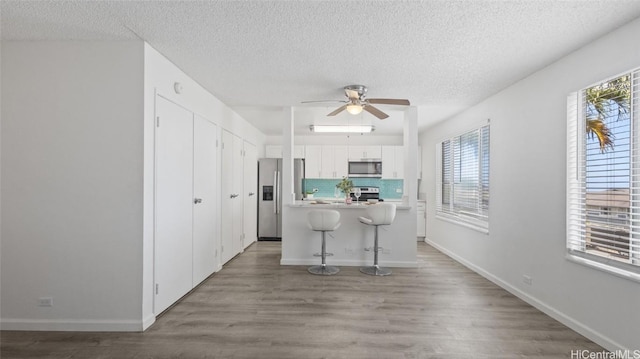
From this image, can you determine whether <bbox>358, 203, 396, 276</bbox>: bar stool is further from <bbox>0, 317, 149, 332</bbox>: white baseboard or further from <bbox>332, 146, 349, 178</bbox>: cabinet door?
<bbox>0, 317, 149, 332</bbox>: white baseboard

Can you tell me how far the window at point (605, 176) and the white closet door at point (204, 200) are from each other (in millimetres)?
3888

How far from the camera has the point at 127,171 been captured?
2.56 m

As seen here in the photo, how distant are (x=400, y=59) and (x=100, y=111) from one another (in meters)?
2.78

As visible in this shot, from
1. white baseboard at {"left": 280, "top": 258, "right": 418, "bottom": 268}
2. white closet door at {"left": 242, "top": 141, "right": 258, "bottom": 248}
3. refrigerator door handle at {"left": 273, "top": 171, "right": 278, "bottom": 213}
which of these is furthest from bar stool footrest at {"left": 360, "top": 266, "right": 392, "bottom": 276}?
refrigerator door handle at {"left": 273, "top": 171, "right": 278, "bottom": 213}

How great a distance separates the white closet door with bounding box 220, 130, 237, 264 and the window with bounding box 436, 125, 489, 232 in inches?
150

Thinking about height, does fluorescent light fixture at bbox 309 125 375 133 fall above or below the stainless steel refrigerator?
above

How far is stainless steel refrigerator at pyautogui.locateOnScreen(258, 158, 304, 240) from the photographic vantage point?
21.4 ft

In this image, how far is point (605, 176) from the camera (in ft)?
A: 7.98

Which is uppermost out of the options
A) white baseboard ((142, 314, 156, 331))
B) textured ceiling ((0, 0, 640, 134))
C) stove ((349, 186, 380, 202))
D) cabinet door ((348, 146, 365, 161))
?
textured ceiling ((0, 0, 640, 134))

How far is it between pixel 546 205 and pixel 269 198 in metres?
4.96

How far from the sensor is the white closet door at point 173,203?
9.20 ft

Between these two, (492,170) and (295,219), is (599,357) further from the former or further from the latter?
(295,219)

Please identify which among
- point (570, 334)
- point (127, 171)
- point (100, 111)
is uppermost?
point (100, 111)

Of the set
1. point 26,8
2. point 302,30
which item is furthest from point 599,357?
point 26,8
